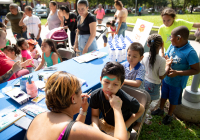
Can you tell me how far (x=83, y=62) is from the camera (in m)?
2.74

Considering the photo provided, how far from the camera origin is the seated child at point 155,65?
6.97 ft

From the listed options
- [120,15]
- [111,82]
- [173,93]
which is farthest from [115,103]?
[120,15]

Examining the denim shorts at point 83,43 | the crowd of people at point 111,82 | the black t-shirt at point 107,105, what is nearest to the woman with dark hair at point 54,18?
the crowd of people at point 111,82

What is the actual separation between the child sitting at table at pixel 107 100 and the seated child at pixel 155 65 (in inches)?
33.7

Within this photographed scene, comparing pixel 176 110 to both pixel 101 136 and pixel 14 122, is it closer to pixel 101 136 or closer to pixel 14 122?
pixel 101 136

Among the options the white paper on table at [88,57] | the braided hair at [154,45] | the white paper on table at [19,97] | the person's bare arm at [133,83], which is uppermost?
the braided hair at [154,45]

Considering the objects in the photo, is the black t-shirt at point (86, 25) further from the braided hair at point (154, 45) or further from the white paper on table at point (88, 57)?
the braided hair at point (154, 45)

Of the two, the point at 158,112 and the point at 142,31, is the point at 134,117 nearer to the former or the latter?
the point at 158,112

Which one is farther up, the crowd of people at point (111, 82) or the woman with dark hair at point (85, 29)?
the woman with dark hair at point (85, 29)

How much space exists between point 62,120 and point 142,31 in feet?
8.73

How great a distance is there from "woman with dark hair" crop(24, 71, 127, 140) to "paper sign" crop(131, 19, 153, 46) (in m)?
2.28

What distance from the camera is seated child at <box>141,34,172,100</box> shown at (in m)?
2.12

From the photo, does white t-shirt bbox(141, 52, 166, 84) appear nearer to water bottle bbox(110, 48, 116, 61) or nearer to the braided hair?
the braided hair

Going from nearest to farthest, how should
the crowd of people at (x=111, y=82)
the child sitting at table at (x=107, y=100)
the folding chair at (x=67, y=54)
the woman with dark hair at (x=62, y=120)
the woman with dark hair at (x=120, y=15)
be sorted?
the woman with dark hair at (x=62, y=120), the crowd of people at (x=111, y=82), the child sitting at table at (x=107, y=100), the folding chair at (x=67, y=54), the woman with dark hair at (x=120, y=15)
